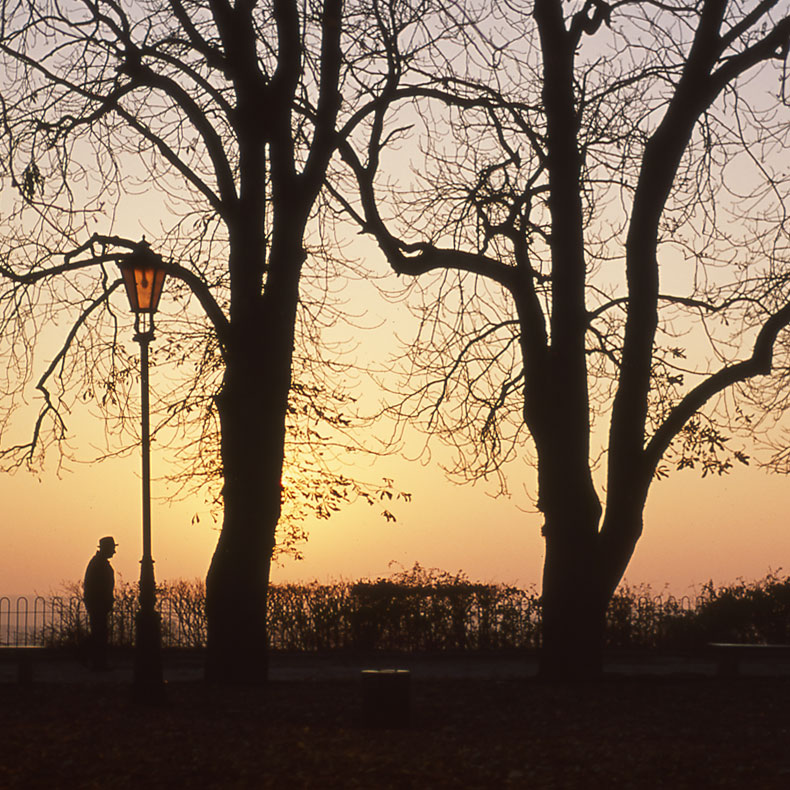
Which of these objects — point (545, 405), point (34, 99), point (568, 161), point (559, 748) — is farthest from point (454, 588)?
point (559, 748)

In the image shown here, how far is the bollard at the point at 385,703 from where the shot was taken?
1195 cm

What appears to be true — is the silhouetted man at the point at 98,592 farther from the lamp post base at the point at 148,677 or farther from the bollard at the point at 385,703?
the bollard at the point at 385,703

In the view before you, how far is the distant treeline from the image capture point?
23.8 metres

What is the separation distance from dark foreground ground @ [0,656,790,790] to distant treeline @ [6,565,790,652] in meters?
7.69

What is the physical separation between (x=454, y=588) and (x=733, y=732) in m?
12.4

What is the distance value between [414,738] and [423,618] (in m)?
12.7

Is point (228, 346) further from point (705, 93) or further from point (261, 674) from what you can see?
point (705, 93)

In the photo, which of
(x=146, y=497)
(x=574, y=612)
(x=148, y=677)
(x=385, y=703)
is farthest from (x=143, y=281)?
(x=574, y=612)

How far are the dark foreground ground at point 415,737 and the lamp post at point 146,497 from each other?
34 centimetres

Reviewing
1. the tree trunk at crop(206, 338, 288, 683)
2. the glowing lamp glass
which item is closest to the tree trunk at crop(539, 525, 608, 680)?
the tree trunk at crop(206, 338, 288, 683)

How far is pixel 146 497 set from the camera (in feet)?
47.1

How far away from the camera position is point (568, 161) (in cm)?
1728

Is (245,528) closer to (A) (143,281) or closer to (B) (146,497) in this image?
(B) (146,497)

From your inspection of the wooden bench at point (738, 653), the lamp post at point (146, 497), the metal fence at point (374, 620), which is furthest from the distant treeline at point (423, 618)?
the lamp post at point (146, 497)
